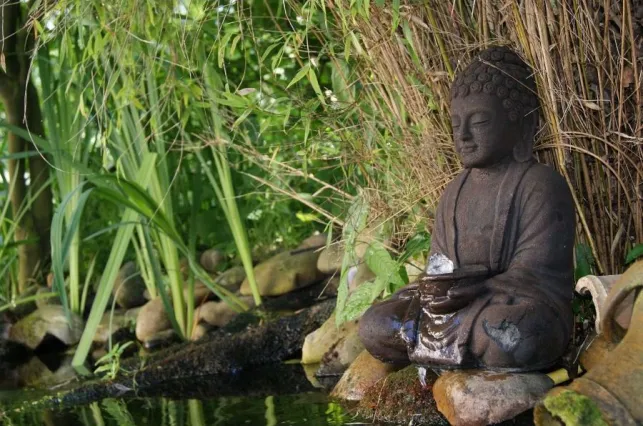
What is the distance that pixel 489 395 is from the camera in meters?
2.78

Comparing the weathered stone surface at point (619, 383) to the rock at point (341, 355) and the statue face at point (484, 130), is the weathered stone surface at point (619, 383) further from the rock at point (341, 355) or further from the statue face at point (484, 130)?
the rock at point (341, 355)

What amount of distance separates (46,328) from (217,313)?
43.8 inches

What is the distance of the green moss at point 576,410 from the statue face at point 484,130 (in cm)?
93

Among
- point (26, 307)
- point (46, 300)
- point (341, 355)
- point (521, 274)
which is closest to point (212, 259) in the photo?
point (46, 300)

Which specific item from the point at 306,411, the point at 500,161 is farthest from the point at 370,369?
the point at 500,161

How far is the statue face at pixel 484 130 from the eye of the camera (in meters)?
3.13

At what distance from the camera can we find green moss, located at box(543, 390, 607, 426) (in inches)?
94.7

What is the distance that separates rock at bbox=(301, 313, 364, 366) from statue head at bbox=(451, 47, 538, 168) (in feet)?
3.95

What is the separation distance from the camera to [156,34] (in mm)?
4133

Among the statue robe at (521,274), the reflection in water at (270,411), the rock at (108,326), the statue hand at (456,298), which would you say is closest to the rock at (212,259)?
the rock at (108,326)

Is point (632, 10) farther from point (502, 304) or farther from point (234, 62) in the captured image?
point (234, 62)

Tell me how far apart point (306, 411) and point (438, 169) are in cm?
100

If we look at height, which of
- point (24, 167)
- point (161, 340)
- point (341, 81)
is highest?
point (341, 81)

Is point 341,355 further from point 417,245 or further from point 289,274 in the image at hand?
point 289,274
